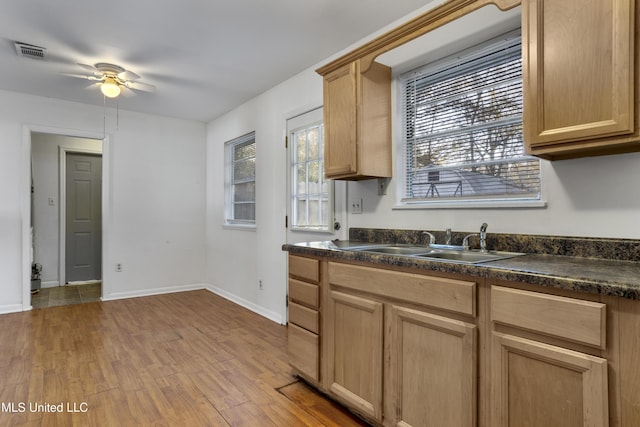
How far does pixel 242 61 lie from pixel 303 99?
63cm

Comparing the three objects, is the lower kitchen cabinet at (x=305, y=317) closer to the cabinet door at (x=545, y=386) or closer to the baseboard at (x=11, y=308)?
the cabinet door at (x=545, y=386)

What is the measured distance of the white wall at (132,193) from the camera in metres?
4.00

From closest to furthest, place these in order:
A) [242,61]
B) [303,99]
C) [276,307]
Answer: [242,61]
[303,99]
[276,307]

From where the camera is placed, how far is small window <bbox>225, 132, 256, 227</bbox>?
4363 mm

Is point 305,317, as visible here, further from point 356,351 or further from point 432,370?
point 432,370

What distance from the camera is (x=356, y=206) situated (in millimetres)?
2768

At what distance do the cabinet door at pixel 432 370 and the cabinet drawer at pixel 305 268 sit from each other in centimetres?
60

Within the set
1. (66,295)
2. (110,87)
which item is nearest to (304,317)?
(110,87)

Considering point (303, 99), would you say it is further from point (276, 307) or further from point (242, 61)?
point (276, 307)

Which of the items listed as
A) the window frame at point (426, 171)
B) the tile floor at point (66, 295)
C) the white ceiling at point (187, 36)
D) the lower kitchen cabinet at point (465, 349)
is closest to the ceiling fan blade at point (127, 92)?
the white ceiling at point (187, 36)

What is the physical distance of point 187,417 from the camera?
6.37 feet

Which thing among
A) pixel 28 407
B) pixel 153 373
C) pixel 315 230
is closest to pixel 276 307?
pixel 315 230

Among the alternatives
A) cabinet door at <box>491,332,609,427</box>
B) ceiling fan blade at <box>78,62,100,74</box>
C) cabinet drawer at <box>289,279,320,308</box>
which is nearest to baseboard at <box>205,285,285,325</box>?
cabinet drawer at <box>289,279,320,308</box>

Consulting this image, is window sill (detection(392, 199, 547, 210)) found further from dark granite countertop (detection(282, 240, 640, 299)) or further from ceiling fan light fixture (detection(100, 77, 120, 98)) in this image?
ceiling fan light fixture (detection(100, 77, 120, 98))
